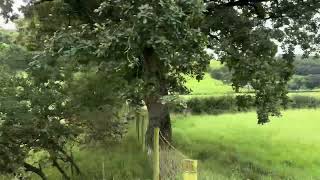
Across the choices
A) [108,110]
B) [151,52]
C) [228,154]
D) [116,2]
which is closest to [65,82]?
[108,110]

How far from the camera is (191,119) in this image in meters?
35.0

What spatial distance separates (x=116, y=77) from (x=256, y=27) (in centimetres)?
617

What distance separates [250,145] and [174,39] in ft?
48.2

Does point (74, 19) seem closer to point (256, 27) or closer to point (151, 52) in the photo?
point (151, 52)

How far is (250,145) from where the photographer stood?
943 inches

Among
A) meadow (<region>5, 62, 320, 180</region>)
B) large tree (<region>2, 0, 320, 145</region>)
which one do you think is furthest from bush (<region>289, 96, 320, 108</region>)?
large tree (<region>2, 0, 320, 145</region>)

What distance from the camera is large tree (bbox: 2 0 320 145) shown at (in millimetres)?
10281

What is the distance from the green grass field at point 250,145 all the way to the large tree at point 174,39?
208 cm

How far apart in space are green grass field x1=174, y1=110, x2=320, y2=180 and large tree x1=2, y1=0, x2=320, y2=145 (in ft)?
6.83

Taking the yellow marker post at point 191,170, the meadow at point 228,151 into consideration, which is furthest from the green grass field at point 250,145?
the yellow marker post at point 191,170

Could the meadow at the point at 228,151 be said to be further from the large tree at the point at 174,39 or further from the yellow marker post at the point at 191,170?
the yellow marker post at the point at 191,170

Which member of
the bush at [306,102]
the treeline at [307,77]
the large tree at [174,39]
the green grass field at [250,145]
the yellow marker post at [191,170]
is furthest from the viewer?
the treeline at [307,77]

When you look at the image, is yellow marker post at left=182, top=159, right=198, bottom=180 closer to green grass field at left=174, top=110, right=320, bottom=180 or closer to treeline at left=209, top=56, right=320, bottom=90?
green grass field at left=174, top=110, right=320, bottom=180

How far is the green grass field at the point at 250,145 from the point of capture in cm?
1705
